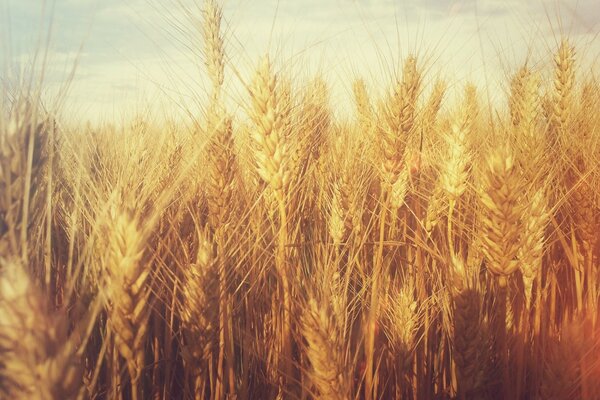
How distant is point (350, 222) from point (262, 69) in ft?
2.80

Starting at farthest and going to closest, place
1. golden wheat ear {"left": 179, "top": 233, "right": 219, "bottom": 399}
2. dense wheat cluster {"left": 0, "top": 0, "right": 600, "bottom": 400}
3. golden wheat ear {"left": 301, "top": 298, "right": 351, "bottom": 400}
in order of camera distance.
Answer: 1. golden wheat ear {"left": 179, "top": 233, "right": 219, "bottom": 399}
2. golden wheat ear {"left": 301, "top": 298, "right": 351, "bottom": 400}
3. dense wheat cluster {"left": 0, "top": 0, "right": 600, "bottom": 400}

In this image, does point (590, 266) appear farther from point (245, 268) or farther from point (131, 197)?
point (131, 197)

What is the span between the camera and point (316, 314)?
144cm

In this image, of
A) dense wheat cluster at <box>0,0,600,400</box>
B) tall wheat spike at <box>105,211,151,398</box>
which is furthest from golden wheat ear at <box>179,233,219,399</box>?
tall wheat spike at <box>105,211,151,398</box>

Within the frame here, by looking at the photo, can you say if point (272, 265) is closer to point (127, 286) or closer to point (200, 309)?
point (200, 309)

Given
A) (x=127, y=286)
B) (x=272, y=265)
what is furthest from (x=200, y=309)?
(x=272, y=265)

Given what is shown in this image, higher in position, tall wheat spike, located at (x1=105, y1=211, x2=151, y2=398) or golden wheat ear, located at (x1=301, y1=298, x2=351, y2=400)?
tall wheat spike, located at (x1=105, y1=211, x2=151, y2=398)

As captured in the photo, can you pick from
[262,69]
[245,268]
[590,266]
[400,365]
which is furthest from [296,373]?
[590,266]

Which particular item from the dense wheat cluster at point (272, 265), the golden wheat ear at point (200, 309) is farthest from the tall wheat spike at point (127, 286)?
the golden wheat ear at point (200, 309)

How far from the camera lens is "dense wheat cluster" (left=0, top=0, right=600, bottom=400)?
122 cm

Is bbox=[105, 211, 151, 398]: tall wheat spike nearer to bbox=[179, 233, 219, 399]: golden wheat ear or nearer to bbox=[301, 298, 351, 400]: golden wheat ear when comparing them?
bbox=[179, 233, 219, 399]: golden wheat ear

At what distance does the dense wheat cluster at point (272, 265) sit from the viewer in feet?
4.00

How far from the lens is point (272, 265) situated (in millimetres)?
2268

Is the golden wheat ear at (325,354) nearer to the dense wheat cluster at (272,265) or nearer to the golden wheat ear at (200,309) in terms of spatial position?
the dense wheat cluster at (272,265)
